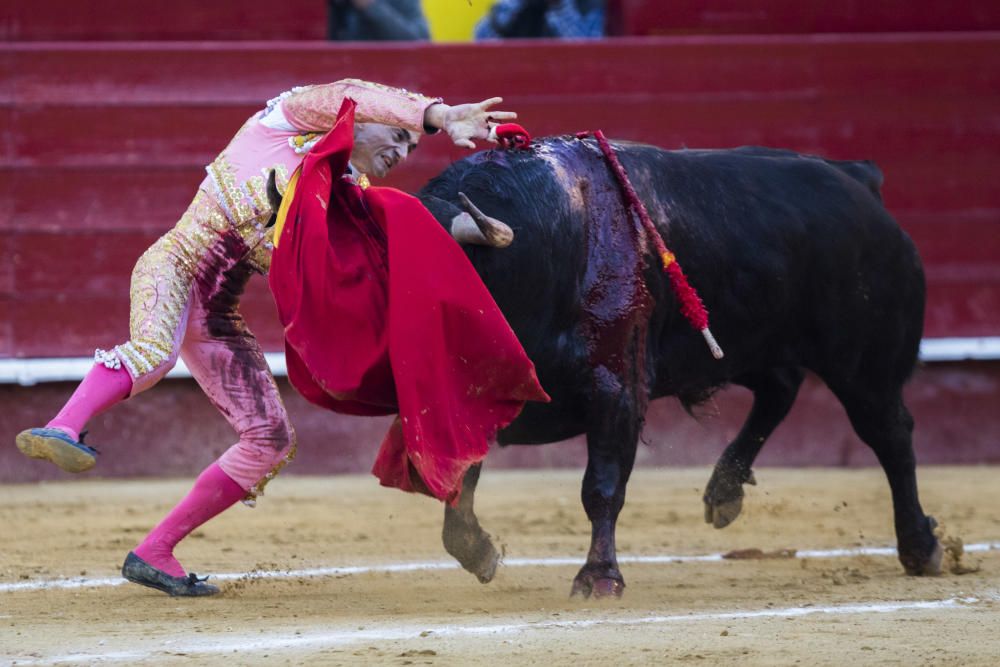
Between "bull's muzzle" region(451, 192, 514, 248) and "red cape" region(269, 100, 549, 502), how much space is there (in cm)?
8

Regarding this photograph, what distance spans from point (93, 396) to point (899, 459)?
2.12 meters

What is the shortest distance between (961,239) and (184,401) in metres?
3.10

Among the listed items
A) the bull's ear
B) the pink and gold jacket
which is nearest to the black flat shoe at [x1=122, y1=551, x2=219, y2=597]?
the pink and gold jacket

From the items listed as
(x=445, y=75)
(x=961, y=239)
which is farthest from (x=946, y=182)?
(x=445, y=75)

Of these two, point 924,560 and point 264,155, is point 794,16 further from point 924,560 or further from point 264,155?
point 264,155

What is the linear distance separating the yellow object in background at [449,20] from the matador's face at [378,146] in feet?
12.0

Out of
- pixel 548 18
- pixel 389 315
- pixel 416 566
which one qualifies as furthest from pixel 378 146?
pixel 548 18

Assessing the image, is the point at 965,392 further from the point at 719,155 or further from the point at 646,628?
the point at 646,628

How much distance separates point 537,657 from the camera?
2.98m

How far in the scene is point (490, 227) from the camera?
3602 mm

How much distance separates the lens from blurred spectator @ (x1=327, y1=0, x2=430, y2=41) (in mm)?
6562

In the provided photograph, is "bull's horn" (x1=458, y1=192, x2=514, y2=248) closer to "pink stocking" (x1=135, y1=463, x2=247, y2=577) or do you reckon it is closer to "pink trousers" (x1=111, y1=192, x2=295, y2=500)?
"pink trousers" (x1=111, y1=192, x2=295, y2=500)

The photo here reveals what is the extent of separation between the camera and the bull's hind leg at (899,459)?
4.28 metres

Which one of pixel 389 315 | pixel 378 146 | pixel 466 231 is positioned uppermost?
pixel 378 146
